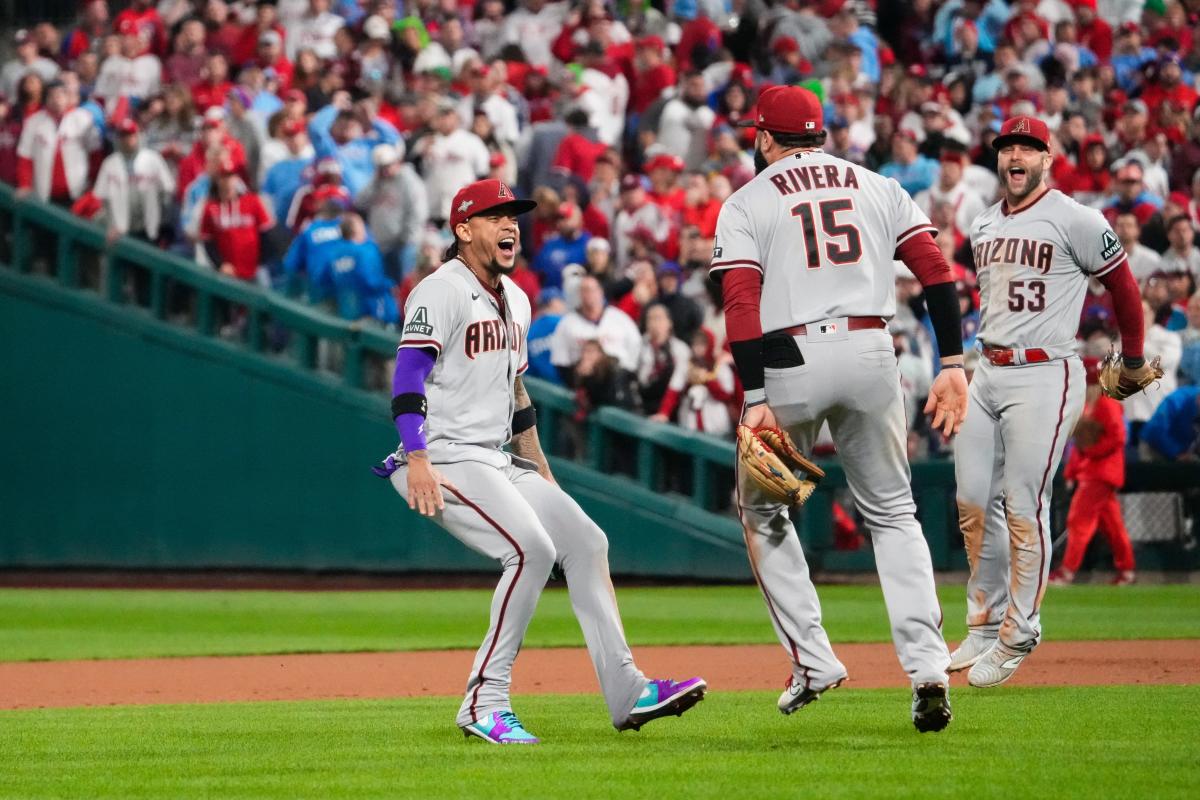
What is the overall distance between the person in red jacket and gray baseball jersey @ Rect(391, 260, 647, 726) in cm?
816

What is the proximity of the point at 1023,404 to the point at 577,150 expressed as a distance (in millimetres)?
10683

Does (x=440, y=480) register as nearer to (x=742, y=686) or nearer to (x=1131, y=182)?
(x=742, y=686)

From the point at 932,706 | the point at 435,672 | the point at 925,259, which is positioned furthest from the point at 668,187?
the point at 932,706

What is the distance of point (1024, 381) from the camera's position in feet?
26.9

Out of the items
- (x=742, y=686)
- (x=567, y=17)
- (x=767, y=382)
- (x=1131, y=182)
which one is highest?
(x=567, y=17)

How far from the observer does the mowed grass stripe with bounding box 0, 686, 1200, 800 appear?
17.3 feet

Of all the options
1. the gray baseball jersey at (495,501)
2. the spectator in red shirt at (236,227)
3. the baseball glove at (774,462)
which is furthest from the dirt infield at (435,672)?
the spectator in red shirt at (236,227)

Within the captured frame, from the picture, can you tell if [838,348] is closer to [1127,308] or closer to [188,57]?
[1127,308]

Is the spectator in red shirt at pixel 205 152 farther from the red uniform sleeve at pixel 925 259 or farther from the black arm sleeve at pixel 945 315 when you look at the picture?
the black arm sleeve at pixel 945 315

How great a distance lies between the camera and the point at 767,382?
6508 millimetres

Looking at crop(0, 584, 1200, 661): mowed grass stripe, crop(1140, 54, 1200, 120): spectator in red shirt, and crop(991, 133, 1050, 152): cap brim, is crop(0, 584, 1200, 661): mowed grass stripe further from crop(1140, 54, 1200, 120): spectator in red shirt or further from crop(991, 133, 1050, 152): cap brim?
crop(1140, 54, 1200, 120): spectator in red shirt

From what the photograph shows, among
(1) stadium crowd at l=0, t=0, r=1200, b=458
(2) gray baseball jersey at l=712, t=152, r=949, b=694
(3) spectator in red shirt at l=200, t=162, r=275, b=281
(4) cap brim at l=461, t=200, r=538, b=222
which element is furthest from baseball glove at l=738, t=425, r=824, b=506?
(3) spectator in red shirt at l=200, t=162, r=275, b=281

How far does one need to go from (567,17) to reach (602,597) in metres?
15.4

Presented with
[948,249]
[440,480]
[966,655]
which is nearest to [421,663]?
[966,655]
